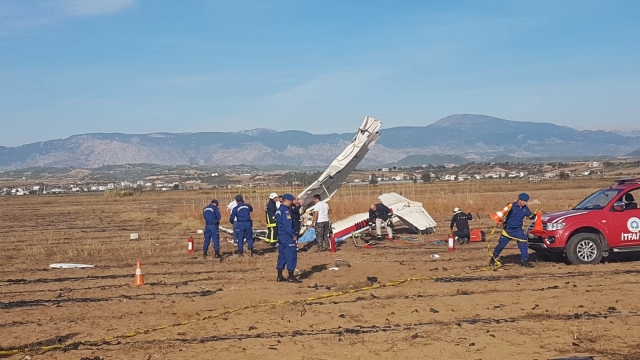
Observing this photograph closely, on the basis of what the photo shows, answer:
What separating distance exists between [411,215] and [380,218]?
1.93 meters

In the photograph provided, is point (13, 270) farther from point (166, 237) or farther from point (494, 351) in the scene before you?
point (494, 351)

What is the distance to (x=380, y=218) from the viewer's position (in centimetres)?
2170

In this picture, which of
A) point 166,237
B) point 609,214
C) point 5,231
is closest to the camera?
point 609,214

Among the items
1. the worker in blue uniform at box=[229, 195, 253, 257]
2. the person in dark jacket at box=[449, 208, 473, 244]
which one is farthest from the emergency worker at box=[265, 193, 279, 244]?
the person in dark jacket at box=[449, 208, 473, 244]

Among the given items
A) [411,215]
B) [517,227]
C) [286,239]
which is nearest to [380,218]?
[411,215]

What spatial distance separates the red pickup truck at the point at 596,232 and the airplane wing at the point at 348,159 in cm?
1002

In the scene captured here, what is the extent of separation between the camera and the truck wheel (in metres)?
14.1

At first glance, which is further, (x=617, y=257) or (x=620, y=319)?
(x=617, y=257)

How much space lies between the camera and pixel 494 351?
26.8ft

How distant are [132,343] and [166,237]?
17.1 m

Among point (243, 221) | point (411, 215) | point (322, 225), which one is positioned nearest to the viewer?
point (243, 221)

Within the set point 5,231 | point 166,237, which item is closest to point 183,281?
point 166,237

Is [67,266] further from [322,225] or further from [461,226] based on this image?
[461,226]

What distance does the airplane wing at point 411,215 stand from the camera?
902 inches
